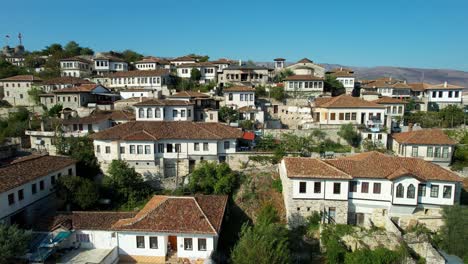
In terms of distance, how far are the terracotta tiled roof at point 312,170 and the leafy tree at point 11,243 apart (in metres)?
19.4

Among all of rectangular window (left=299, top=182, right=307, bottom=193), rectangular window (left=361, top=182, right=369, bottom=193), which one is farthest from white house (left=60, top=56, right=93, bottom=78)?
rectangular window (left=361, top=182, right=369, bottom=193)

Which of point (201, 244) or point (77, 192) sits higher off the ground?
point (77, 192)

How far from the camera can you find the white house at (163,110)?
4078cm

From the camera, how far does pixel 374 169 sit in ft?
87.1

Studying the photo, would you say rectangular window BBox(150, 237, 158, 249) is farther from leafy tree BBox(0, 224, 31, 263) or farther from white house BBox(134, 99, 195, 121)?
white house BBox(134, 99, 195, 121)

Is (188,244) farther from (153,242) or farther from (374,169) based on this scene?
(374,169)

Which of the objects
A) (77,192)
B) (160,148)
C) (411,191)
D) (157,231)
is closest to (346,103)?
(411,191)

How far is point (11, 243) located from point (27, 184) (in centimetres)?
702

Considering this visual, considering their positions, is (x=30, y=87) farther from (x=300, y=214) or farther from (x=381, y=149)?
(x=381, y=149)

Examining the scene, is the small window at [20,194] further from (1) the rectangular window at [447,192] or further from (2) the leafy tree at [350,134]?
(1) the rectangular window at [447,192]

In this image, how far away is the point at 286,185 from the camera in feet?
90.5

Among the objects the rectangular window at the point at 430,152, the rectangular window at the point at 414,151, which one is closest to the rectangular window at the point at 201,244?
the rectangular window at the point at 414,151

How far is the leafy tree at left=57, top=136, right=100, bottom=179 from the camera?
33875mm

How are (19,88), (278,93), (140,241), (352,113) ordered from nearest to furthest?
1. (140,241)
2. (352,113)
3. (278,93)
4. (19,88)
